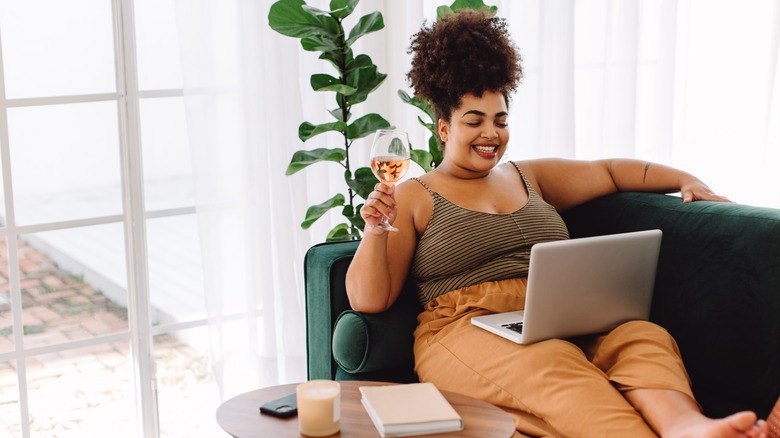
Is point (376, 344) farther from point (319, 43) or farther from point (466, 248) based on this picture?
point (319, 43)

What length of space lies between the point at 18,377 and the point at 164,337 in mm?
487

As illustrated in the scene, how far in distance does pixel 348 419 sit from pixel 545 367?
0.47 metres

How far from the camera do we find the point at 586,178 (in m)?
2.59

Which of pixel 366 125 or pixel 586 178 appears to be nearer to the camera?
pixel 586 178

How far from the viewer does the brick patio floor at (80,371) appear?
284 centimetres

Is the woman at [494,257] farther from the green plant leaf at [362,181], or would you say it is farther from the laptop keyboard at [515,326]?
the green plant leaf at [362,181]

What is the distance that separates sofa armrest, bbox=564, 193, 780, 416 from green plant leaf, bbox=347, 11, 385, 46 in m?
1.00

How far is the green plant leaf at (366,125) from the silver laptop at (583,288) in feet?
3.05

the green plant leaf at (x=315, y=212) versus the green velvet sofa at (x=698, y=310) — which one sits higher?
the green plant leaf at (x=315, y=212)

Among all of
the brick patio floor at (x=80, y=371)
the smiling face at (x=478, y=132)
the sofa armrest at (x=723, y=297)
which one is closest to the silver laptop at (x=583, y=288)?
the sofa armrest at (x=723, y=297)

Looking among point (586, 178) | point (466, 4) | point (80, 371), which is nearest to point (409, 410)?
point (586, 178)

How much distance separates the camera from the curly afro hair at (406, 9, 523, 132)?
235cm

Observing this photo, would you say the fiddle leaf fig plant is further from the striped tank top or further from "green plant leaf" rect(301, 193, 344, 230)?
the striped tank top

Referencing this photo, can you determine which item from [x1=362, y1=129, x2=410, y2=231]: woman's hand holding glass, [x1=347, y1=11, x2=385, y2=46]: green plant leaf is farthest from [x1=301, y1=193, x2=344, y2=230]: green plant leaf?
[x1=362, y1=129, x2=410, y2=231]: woman's hand holding glass
